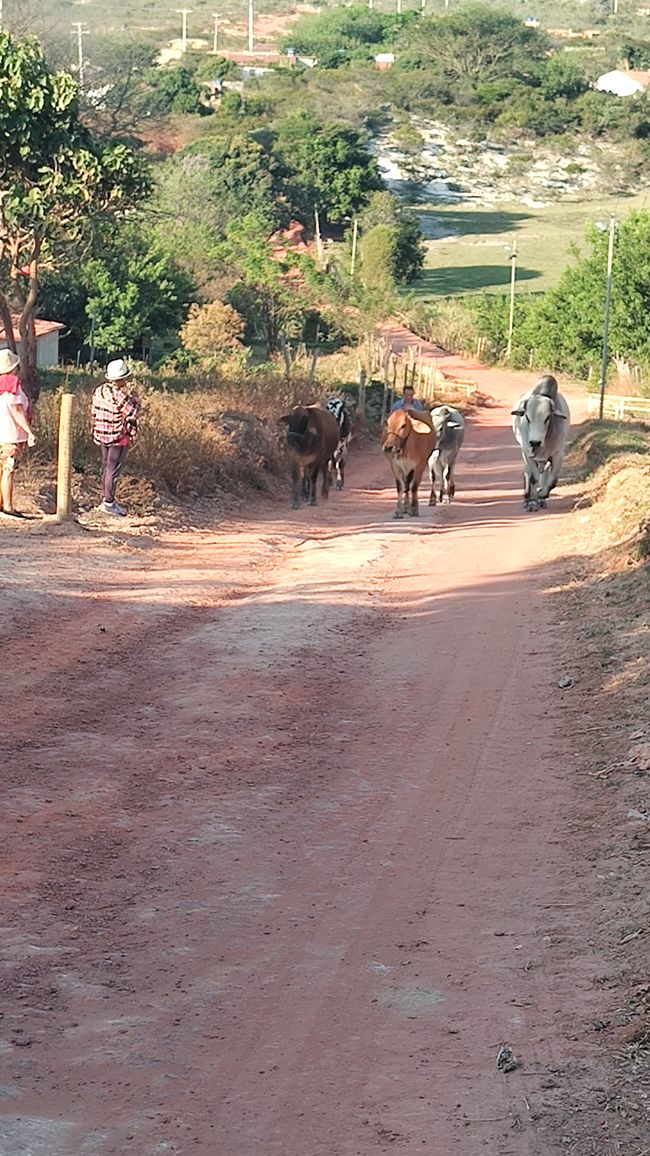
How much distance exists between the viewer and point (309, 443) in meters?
20.9

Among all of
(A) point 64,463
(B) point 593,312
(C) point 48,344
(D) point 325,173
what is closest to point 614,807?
(A) point 64,463

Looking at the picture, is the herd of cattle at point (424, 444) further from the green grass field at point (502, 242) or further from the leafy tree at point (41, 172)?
the green grass field at point (502, 242)

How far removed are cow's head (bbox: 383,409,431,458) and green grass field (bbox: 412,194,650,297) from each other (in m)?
55.8

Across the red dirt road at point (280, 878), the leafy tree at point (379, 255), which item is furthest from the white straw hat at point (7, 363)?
the leafy tree at point (379, 255)

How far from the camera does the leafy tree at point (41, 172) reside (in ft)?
71.8

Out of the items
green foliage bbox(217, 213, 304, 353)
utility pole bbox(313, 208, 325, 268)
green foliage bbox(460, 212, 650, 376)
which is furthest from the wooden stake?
utility pole bbox(313, 208, 325, 268)

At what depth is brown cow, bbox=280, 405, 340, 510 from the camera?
2083 cm

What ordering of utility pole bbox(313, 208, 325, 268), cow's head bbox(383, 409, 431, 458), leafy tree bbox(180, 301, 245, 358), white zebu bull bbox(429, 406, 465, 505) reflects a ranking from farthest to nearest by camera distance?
1. utility pole bbox(313, 208, 325, 268)
2. leafy tree bbox(180, 301, 245, 358)
3. white zebu bull bbox(429, 406, 465, 505)
4. cow's head bbox(383, 409, 431, 458)

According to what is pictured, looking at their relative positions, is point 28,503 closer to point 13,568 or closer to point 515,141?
point 13,568

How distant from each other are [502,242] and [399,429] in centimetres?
7069

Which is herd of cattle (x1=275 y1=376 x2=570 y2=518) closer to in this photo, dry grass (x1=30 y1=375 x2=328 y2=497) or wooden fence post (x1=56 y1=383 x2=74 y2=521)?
dry grass (x1=30 y1=375 x2=328 y2=497)

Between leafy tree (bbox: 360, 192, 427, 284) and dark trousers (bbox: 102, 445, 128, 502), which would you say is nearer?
dark trousers (bbox: 102, 445, 128, 502)

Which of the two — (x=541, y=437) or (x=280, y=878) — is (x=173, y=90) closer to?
(x=541, y=437)

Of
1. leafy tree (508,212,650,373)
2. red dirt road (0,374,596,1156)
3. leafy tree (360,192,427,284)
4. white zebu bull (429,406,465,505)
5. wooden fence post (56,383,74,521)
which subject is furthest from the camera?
leafy tree (360,192,427,284)
